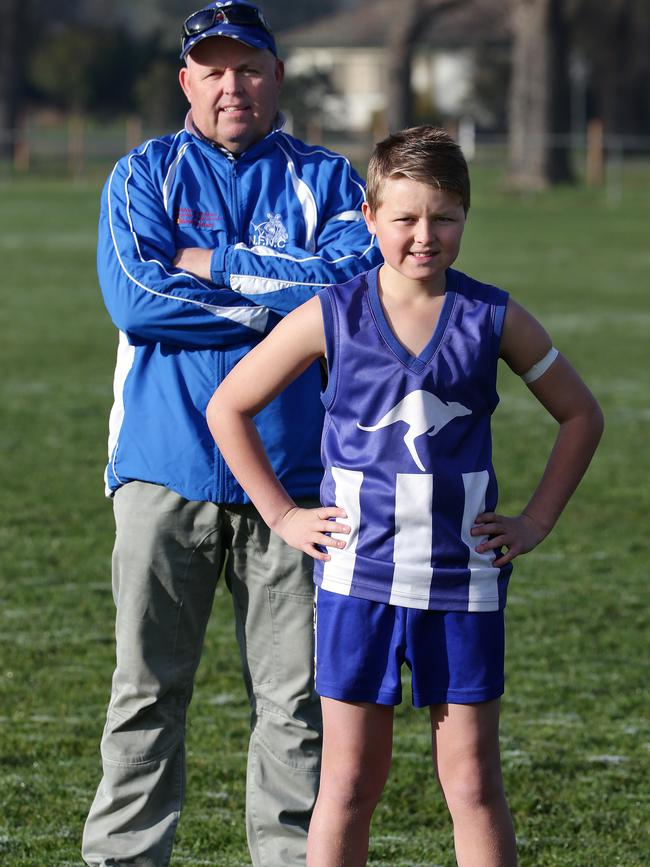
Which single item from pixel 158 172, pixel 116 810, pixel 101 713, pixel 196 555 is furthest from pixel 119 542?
pixel 101 713

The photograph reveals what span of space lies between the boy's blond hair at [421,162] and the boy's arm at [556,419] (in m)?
0.26

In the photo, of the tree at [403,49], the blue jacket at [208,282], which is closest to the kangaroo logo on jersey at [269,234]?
the blue jacket at [208,282]

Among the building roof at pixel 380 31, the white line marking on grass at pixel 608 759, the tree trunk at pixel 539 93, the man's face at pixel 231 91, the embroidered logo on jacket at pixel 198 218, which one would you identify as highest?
the building roof at pixel 380 31

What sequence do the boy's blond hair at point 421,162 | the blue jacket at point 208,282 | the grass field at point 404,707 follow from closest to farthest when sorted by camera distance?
1. the boy's blond hair at point 421,162
2. the blue jacket at point 208,282
3. the grass field at point 404,707

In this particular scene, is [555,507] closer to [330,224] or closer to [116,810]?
[330,224]

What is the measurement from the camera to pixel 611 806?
429 cm

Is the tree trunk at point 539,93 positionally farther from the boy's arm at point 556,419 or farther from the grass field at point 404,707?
the boy's arm at point 556,419

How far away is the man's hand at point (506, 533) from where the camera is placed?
113 inches

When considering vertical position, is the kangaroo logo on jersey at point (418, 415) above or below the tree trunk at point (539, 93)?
below

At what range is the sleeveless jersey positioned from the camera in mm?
2844

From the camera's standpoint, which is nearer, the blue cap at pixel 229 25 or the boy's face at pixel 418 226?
the boy's face at pixel 418 226

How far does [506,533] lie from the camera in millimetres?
2908

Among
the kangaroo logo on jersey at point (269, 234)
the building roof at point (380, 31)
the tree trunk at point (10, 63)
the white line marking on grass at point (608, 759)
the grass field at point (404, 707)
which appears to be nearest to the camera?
the kangaroo logo on jersey at point (269, 234)

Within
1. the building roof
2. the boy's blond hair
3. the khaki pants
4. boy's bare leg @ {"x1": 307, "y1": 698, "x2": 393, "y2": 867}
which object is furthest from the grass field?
the building roof
